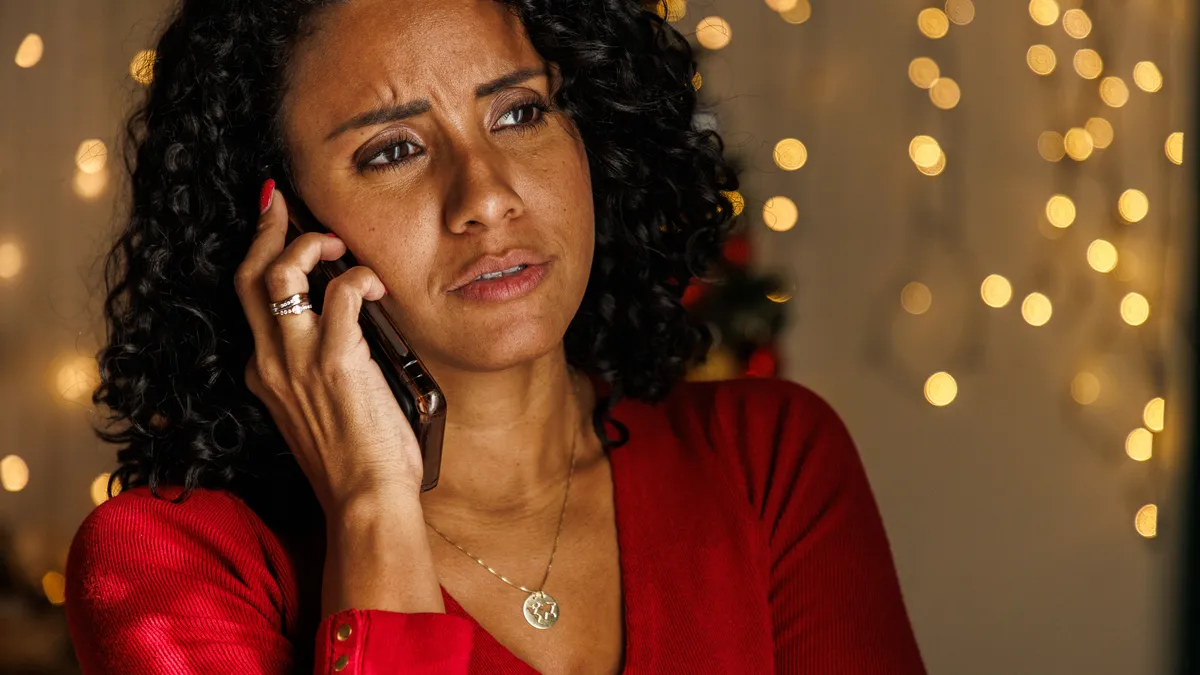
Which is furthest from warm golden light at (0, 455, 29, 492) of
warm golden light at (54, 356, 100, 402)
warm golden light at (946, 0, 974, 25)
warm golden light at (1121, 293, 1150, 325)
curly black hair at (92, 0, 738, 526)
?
warm golden light at (1121, 293, 1150, 325)

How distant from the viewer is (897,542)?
2.87m

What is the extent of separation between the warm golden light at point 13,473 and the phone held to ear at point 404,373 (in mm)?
1793

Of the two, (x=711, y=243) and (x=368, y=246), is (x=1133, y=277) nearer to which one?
(x=711, y=243)

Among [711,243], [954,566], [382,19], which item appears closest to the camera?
[382,19]

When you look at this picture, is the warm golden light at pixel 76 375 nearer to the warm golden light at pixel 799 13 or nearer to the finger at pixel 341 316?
the finger at pixel 341 316

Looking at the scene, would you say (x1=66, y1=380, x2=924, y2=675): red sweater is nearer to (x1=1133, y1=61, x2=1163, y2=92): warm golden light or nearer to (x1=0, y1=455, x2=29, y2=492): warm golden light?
(x1=1133, y1=61, x2=1163, y2=92): warm golden light

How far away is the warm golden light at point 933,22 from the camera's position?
2799 mm

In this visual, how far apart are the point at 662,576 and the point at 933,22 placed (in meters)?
1.82

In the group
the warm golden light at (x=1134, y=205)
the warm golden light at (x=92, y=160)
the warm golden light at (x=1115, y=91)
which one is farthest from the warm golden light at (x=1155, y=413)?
the warm golden light at (x=92, y=160)

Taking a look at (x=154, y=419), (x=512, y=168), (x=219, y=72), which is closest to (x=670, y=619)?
(x=512, y=168)

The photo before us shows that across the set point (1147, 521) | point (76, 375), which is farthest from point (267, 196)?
point (1147, 521)

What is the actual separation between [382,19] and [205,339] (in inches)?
17.7

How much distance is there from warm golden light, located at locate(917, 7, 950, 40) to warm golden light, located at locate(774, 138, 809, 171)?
39cm

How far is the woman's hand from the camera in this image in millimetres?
1332
